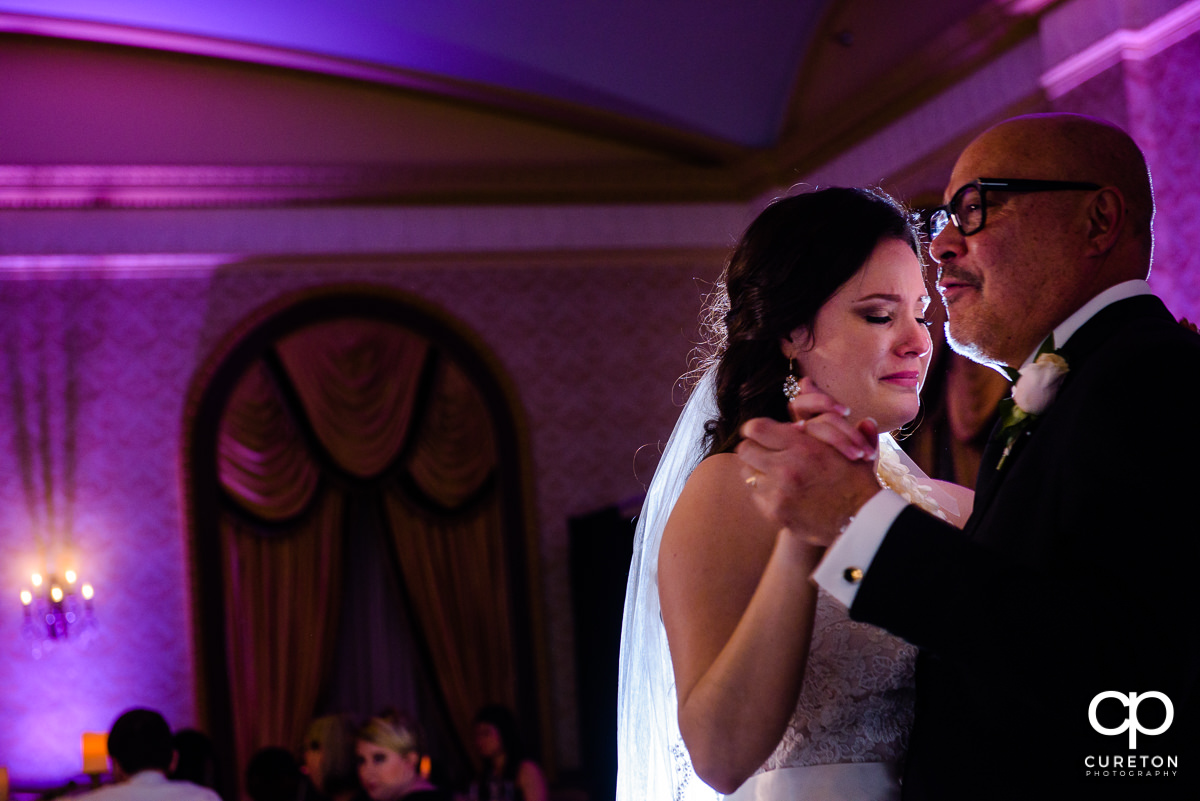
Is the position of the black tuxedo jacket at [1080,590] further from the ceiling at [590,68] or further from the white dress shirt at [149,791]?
the ceiling at [590,68]

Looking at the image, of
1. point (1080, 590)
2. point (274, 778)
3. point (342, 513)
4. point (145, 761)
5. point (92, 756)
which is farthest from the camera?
point (342, 513)

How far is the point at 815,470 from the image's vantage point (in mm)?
1405

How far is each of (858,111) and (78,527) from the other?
5343 mm

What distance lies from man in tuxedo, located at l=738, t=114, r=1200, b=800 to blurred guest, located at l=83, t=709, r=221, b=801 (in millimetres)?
3475

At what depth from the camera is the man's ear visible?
1.55 metres

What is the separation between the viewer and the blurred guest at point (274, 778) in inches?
230

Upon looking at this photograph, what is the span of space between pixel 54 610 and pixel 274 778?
209cm

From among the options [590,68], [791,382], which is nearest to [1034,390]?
[791,382]

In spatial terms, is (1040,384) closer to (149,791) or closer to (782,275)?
(782,275)

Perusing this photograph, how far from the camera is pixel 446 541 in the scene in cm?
765

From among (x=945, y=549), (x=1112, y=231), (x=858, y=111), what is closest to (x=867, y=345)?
(x=1112, y=231)

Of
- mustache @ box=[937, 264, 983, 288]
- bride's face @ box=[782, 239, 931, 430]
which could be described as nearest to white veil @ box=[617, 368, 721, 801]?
bride's face @ box=[782, 239, 931, 430]

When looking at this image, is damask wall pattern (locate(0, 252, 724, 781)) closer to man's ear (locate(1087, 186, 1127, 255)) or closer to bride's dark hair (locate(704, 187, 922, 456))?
bride's dark hair (locate(704, 187, 922, 456))

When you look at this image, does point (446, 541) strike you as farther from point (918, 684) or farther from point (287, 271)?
point (918, 684)
